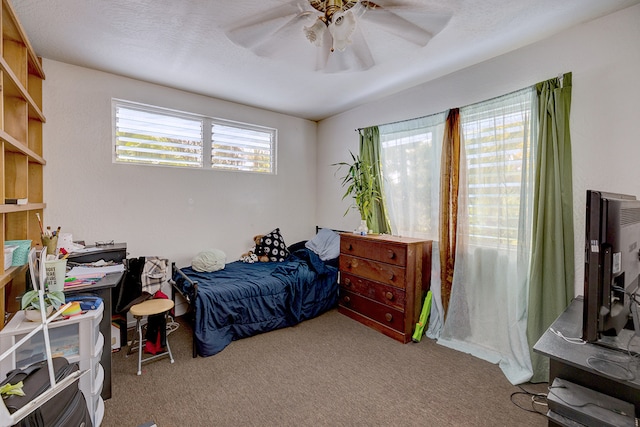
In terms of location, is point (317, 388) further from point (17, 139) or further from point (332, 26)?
point (17, 139)

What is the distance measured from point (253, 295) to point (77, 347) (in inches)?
53.9

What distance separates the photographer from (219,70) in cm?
272

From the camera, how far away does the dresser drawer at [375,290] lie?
273 cm

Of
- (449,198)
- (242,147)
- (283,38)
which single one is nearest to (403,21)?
(283,38)

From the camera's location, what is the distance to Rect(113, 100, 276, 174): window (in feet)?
9.88

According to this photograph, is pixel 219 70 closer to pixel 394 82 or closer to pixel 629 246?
pixel 394 82

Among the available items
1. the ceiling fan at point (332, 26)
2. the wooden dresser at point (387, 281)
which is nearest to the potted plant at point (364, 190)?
the wooden dresser at point (387, 281)

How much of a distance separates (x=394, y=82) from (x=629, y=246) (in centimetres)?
241

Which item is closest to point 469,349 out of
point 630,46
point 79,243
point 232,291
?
point 232,291

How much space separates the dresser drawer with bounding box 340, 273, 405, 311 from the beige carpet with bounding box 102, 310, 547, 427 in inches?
14.8

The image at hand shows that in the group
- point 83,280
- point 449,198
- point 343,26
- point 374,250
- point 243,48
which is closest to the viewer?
point 343,26

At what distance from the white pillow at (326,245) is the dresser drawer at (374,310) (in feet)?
1.63

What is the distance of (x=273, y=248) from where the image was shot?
3740mm

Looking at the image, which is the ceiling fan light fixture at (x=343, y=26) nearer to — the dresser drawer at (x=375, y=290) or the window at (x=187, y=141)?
the dresser drawer at (x=375, y=290)
